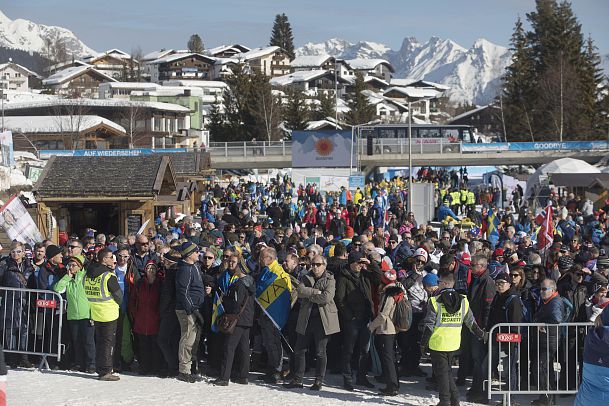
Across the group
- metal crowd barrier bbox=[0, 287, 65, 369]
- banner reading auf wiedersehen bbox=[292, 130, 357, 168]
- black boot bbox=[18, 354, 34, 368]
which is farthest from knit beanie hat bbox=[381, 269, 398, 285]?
banner reading auf wiedersehen bbox=[292, 130, 357, 168]

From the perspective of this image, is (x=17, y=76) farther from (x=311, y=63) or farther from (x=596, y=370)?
(x=596, y=370)

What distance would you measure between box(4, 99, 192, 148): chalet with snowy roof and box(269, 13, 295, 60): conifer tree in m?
69.8

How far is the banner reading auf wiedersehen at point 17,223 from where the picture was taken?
14.6m

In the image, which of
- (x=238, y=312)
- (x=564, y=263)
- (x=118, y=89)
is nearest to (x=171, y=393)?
(x=238, y=312)

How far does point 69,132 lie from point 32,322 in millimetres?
55022

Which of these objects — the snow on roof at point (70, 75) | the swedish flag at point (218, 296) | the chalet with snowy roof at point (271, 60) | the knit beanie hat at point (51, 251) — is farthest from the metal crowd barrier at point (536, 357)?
the chalet with snowy roof at point (271, 60)

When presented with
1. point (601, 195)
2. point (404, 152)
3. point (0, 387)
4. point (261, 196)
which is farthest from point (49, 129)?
point (0, 387)

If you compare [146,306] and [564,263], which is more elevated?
[564,263]

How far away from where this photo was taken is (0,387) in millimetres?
6230

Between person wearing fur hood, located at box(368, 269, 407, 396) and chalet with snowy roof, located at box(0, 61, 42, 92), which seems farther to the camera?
chalet with snowy roof, located at box(0, 61, 42, 92)

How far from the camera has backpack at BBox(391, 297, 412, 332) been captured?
33.0 feet

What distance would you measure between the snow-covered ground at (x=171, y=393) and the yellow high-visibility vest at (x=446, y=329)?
90 cm

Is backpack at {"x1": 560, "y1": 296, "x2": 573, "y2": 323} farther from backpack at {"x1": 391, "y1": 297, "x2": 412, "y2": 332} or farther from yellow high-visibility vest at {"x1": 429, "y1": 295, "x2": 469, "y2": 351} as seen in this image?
backpack at {"x1": 391, "y1": 297, "x2": 412, "y2": 332}

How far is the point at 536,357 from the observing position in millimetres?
9828
